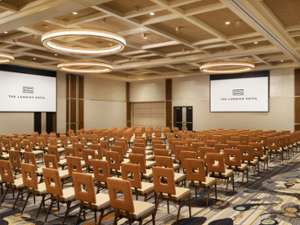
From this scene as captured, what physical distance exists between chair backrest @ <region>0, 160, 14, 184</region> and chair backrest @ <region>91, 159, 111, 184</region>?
146 centimetres

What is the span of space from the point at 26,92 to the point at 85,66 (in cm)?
357

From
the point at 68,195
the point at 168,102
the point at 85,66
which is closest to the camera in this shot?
the point at 68,195

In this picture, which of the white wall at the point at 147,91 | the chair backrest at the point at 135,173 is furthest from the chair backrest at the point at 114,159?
the white wall at the point at 147,91

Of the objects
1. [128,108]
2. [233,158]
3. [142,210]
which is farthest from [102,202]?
[128,108]

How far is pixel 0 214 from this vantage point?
5184mm

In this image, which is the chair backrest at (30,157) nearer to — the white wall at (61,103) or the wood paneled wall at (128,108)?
the white wall at (61,103)

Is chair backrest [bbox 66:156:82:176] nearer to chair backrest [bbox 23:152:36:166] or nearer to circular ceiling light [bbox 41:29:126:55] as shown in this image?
chair backrest [bbox 23:152:36:166]

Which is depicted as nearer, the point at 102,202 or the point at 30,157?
the point at 102,202

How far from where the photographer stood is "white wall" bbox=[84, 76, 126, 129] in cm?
2062

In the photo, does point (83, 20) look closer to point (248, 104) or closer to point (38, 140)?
point (38, 140)

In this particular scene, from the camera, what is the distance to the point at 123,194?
152 inches

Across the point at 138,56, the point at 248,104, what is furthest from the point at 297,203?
the point at 248,104

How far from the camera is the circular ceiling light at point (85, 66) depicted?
15.1m

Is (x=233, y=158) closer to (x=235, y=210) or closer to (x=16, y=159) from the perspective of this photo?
(x=235, y=210)
